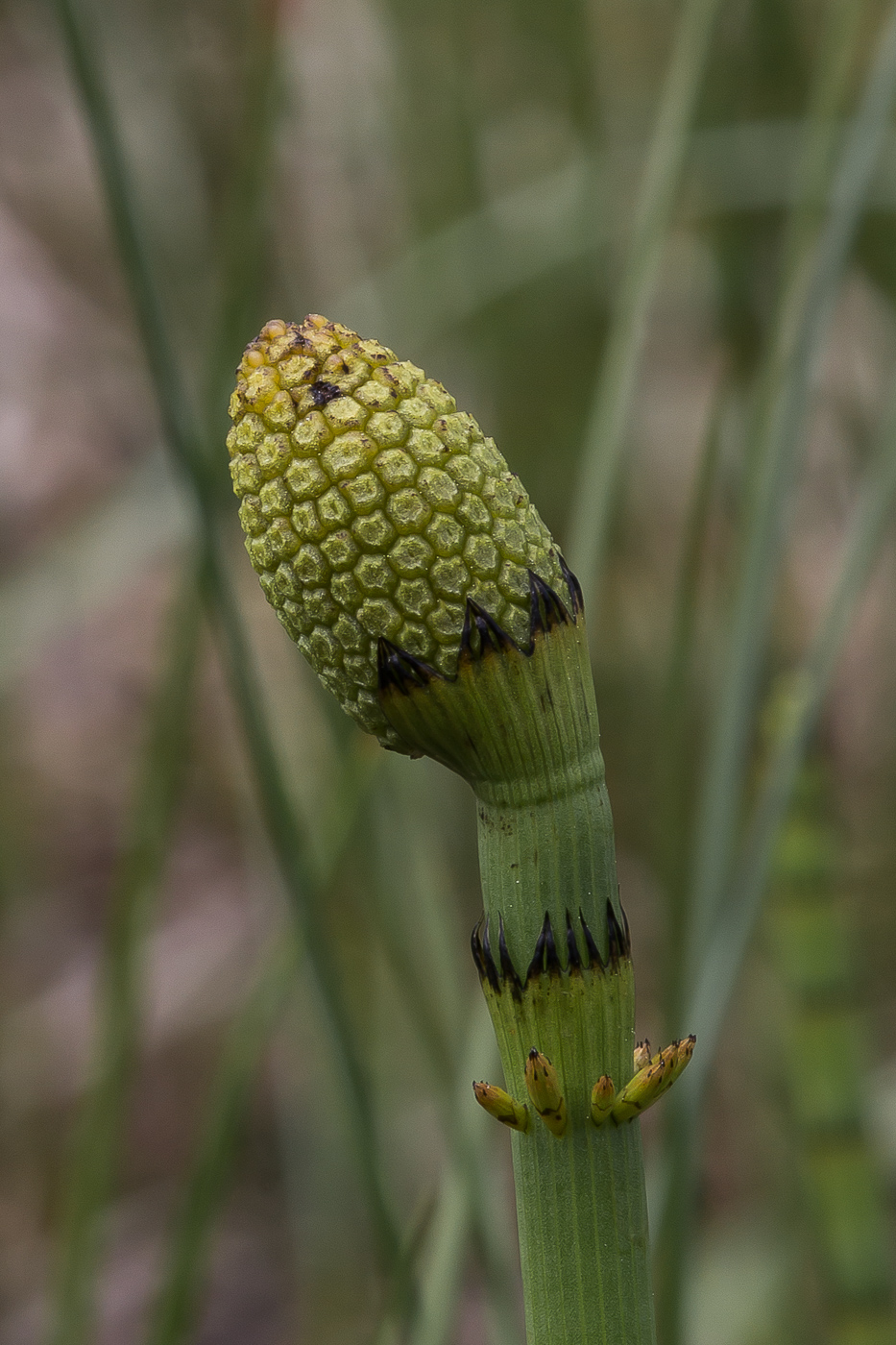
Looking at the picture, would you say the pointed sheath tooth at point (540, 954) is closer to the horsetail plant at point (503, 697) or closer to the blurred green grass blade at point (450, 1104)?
the horsetail plant at point (503, 697)

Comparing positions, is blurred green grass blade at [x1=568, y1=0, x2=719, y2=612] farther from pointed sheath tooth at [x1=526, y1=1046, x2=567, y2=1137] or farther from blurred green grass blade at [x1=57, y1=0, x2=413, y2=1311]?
pointed sheath tooth at [x1=526, y1=1046, x2=567, y2=1137]

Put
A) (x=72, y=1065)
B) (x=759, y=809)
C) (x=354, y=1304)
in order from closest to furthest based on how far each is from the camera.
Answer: (x=759, y=809) < (x=354, y=1304) < (x=72, y=1065)

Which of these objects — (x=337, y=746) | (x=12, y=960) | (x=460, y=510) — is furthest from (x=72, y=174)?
(x=460, y=510)

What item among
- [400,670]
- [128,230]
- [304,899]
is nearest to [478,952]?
[400,670]

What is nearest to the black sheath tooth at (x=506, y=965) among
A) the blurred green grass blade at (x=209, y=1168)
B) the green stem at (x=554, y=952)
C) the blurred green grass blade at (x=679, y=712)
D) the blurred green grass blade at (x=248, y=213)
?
the green stem at (x=554, y=952)

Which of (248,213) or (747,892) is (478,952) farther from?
(248,213)

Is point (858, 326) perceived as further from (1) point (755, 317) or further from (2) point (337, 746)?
(2) point (337, 746)
